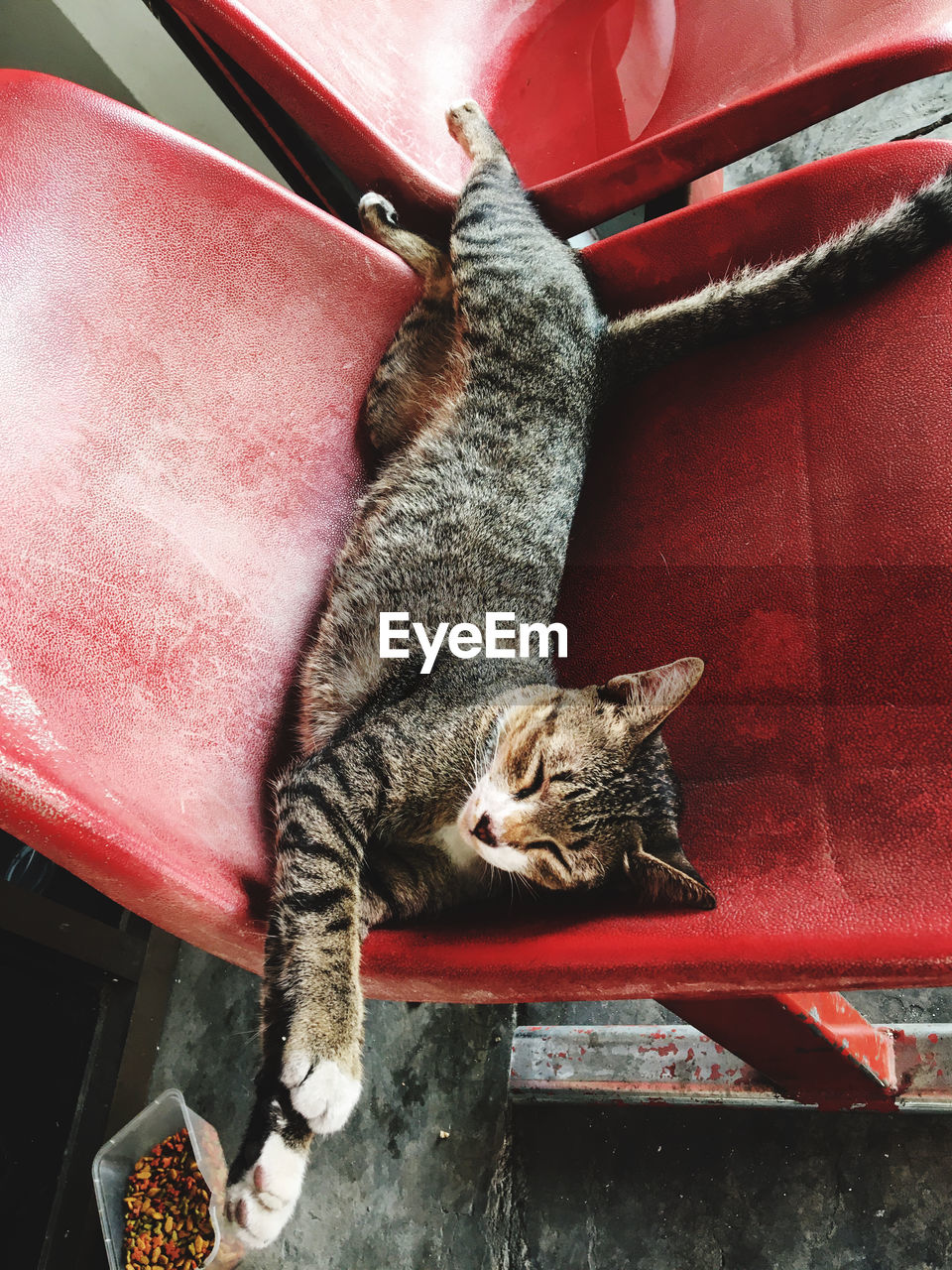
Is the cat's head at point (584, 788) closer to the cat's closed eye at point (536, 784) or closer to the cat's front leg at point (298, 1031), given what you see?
the cat's closed eye at point (536, 784)

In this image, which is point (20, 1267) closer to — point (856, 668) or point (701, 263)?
point (856, 668)

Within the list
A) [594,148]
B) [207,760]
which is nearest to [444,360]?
[594,148]

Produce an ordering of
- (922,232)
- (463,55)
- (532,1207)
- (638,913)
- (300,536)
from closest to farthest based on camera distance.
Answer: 1. (638,913)
2. (922,232)
3. (300,536)
4. (532,1207)
5. (463,55)

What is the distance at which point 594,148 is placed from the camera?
1795 mm

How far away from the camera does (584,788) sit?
3.71 feet

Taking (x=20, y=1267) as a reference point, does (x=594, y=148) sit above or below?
above

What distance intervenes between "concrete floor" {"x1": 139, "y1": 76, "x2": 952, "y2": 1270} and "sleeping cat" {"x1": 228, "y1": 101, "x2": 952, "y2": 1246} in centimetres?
82

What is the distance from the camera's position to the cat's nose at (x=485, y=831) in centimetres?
109

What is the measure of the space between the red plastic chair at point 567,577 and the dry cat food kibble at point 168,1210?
3.28ft

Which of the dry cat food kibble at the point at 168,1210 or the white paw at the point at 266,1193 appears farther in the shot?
the dry cat food kibble at the point at 168,1210

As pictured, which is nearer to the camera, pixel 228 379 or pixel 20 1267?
pixel 228 379

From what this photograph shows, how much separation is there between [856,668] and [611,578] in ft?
1.35

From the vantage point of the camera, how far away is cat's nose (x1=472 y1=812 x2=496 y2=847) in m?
1.09

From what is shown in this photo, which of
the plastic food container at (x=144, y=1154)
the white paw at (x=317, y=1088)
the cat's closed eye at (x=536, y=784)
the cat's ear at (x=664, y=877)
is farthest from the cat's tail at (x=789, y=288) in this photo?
the plastic food container at (x=144, y=1154)
